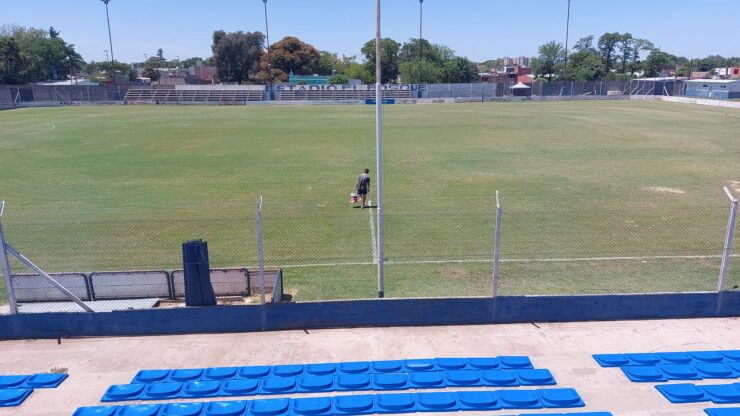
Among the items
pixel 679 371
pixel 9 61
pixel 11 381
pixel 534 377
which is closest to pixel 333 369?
pixel 534 377

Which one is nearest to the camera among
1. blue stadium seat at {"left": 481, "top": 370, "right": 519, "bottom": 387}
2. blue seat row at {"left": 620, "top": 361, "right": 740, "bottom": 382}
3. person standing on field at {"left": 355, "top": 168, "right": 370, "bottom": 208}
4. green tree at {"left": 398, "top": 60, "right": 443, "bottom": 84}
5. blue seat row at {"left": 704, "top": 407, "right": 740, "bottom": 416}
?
blue seat row at {"left": 704, "top": 407, "right": 740, "bottom": 416}

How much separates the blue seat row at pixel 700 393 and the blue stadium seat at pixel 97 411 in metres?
7.50

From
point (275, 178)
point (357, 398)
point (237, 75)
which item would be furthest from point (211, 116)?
point (237, 75)

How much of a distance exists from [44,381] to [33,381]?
163mm

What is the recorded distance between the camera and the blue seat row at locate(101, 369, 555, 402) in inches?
288

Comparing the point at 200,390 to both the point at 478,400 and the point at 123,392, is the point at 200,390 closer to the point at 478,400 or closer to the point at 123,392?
the point at 123,392

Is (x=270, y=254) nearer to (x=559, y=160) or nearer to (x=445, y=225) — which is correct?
(x=445, y=225)

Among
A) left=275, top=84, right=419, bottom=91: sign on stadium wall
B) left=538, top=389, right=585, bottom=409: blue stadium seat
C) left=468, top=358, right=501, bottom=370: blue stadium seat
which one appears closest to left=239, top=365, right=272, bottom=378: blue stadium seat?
left=468, top=358, right=501, bottom=370: blue stadium seat

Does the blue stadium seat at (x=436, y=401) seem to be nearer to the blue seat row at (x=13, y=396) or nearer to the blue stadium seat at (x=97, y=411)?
the blue stadium seat at (x=97, y=411)

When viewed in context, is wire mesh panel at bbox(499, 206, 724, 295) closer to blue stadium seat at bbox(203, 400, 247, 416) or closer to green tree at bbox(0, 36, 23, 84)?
blue stadium seat at bbox(203, 400, 247, 416)

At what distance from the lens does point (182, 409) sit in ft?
22.8

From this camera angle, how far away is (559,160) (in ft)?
85.4

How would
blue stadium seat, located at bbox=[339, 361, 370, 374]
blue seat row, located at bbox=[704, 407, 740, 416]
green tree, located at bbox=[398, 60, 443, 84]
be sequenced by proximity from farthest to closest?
green tree, located at bbox=[398, 60, 443, 84], blue stadium seat, located at bbox=[339, 361, 370, 374], blue seat row, located at bbox=[704, 407, 740, 416]

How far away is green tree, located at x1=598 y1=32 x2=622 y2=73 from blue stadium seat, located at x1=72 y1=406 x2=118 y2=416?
500ft
